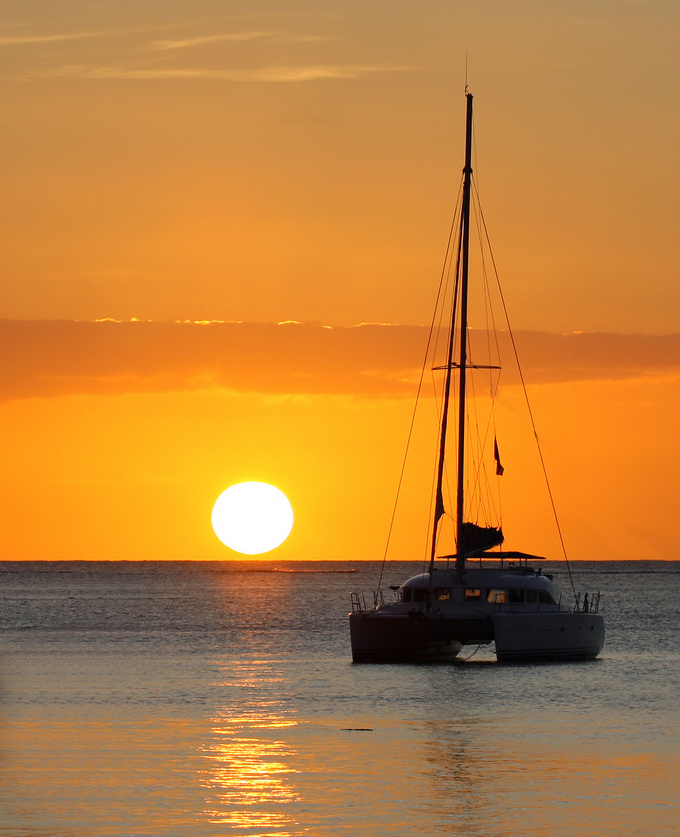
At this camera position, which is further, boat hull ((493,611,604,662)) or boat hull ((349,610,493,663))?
boat hull ((493,611,604,662))

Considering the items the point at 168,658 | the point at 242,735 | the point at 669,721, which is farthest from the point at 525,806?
the point at 168,658

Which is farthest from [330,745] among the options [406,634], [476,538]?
[476,538]

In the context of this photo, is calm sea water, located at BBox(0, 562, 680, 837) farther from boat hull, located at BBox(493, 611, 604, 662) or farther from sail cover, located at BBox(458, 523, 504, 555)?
sail cover, located at BBox(458, 523, 504, 555)

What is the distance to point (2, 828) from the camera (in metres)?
24.5

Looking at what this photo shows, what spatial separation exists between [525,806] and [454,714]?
15360 mm

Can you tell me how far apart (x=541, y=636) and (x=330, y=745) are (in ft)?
69.3

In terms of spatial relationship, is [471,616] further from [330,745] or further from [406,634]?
[330,745]

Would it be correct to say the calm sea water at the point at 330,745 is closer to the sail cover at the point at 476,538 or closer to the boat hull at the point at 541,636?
the boat hull at the point at 541,636

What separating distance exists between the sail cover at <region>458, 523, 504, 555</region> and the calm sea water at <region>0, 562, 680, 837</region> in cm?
468

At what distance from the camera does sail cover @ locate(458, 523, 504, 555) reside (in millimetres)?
56438

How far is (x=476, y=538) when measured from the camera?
56844 millimetres

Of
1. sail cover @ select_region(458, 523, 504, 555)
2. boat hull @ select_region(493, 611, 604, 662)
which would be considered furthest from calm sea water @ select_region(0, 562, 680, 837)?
sail cover @ select_region(458, 523, 504, 555)

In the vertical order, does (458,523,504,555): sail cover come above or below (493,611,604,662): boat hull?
above

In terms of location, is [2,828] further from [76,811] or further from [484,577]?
[484,577]
